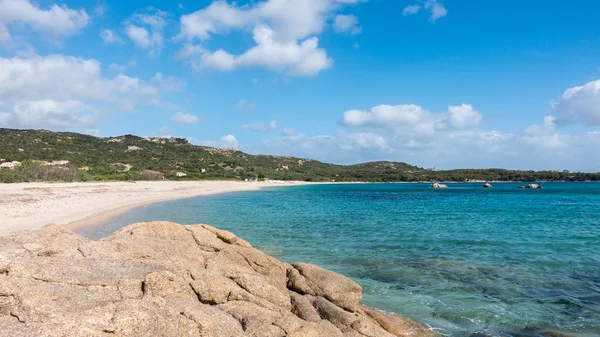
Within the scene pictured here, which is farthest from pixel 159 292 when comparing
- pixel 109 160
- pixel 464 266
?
pixel 109 160

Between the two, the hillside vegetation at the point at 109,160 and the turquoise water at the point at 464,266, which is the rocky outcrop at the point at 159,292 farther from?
the hillside vegetation at the point at 109,160

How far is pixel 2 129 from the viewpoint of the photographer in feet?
436

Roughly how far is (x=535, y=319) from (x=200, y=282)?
10.2 metres

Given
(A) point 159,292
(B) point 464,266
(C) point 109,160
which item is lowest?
(B) point 464,266

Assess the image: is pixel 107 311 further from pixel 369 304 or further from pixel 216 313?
pixel 369 304

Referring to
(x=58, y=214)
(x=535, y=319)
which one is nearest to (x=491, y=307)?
(x=535, y=319)

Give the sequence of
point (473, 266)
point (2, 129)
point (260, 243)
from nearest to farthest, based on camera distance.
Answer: point (473, 266) < point (260, 243) < point (2, 129)

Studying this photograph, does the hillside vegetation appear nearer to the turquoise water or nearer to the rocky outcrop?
the turquoise water

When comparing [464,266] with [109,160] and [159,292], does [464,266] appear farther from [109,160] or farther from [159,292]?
[109,160]

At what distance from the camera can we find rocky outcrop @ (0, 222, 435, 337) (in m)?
5.12

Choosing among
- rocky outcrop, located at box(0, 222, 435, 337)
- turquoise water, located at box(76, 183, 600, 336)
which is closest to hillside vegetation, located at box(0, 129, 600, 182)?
turquoise water, located at box(76, 183, 600, 336)

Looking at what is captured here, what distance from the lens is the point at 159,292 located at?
6488 mm

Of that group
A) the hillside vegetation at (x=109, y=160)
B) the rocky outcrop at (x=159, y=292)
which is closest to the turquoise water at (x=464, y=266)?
the rocky outcrop at (x=159, y=292)

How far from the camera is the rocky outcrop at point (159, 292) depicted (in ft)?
16.8
